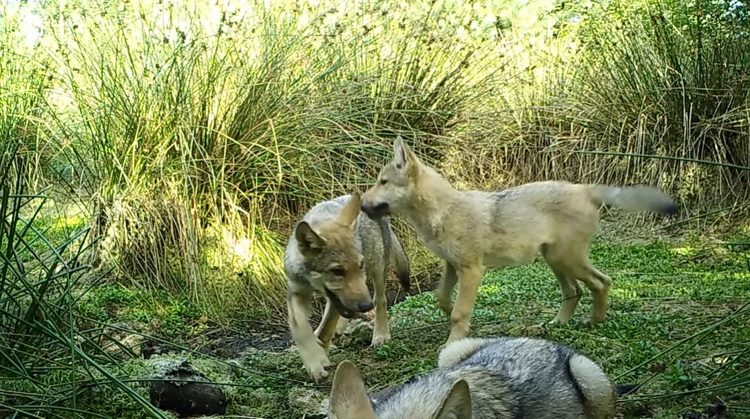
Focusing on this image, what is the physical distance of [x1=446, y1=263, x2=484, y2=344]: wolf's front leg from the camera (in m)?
5.39

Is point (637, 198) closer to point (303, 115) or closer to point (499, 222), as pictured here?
point (499, 222)

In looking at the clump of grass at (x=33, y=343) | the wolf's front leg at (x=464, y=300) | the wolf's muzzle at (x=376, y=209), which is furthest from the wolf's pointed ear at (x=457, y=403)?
the wolf's muzzle at (x=376, y=209)

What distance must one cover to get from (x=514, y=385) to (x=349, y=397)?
1153 millimetres

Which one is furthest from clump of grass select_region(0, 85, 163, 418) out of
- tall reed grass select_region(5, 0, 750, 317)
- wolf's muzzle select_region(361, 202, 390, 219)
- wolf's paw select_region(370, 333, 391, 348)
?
tall reed grass select_region(5, 0, 750, 317)

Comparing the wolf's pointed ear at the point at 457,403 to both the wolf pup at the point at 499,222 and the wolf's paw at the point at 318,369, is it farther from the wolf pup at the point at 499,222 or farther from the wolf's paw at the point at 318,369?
the wolf pup at the point at 499,222

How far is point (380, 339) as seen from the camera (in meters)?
5.76

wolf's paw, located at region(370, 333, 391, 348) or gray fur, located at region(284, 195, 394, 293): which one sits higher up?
gray fur, located at region(284, 195, 394, 293)

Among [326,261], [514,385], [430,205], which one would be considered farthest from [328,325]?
[514,385]

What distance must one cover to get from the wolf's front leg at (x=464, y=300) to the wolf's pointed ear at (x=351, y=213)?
892 mm

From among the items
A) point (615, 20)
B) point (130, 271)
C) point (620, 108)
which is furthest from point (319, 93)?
point (615, 20)

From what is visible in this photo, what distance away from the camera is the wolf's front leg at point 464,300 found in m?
5.39

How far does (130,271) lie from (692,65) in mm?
6604

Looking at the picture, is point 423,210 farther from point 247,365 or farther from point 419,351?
point 247,365

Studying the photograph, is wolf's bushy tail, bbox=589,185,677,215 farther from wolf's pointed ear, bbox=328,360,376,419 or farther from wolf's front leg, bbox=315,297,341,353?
wolf's pointed ear, bbox=328,360,376,419
